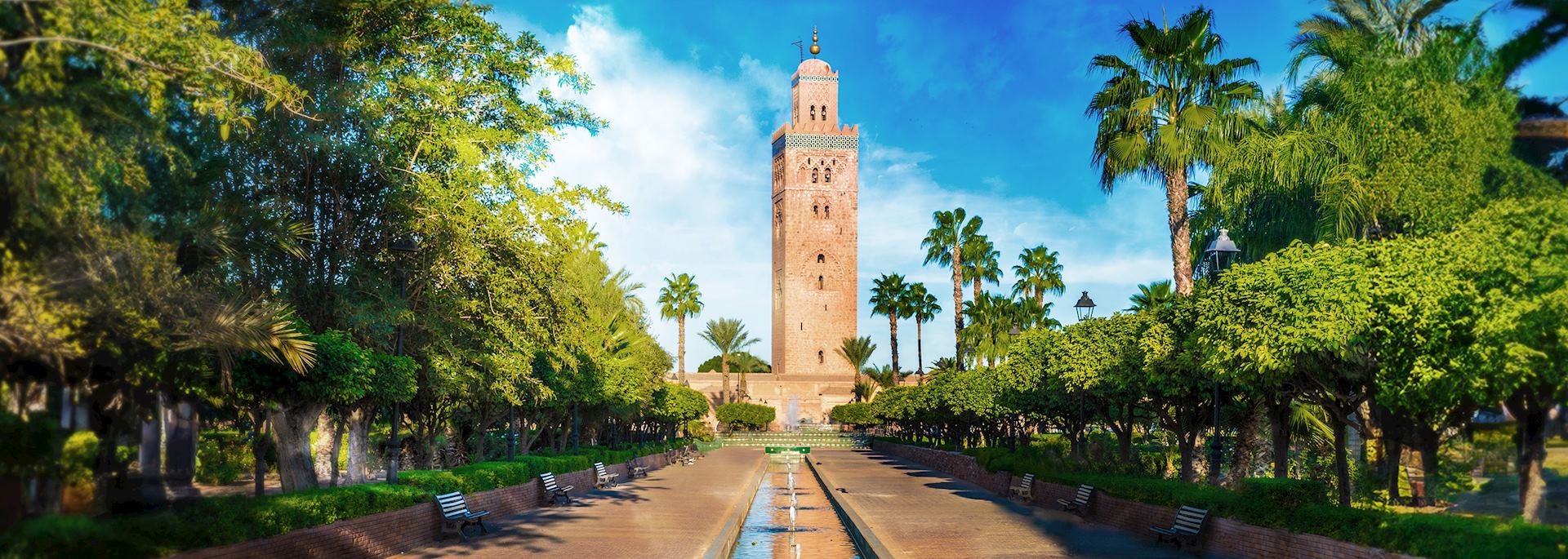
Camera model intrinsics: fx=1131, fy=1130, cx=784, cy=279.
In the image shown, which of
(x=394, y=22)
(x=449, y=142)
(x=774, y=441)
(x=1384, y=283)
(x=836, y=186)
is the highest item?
(x=836, y=186)

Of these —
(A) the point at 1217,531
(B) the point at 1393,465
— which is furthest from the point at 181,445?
(B) the point at 1393,465

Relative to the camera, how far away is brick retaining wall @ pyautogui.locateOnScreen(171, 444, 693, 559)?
10.6m

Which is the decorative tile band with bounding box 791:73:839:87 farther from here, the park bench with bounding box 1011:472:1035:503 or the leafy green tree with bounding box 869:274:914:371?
the park bench with bounding box 1011:472:1035:503

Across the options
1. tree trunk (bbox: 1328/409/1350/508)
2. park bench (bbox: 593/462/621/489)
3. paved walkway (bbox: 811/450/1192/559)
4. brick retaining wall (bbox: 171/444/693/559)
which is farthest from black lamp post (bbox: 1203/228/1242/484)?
Result: park bench (bbox: 593/462/621/489)

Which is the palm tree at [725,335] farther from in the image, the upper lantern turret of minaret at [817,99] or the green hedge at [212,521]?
the green hedge at [212,521]

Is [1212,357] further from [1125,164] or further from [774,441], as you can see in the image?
[774,441]

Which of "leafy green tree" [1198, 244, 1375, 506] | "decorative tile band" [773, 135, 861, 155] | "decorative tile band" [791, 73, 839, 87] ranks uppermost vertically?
"decorative tile band" [791, 73, 839, 87]

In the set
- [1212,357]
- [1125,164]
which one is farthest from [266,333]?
[1125,164]

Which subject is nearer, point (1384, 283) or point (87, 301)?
point (87, 301)

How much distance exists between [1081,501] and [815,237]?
72.3 metres

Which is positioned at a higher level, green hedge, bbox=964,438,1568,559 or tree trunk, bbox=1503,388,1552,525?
tree trunk, bbox=1503,388,1552,525

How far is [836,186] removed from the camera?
302 ft

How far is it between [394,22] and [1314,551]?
13218 millimetres

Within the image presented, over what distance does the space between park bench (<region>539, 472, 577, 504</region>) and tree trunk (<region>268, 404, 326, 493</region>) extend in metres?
6.83
